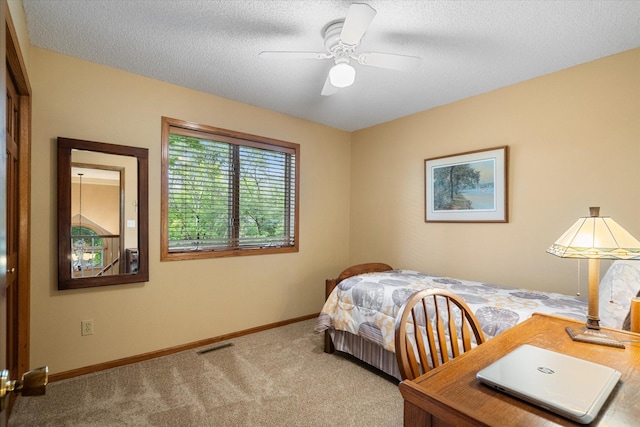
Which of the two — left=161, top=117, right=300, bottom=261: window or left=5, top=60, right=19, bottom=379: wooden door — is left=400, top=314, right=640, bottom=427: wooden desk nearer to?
left=5, top=60, right=19, bottom=379: wooden door

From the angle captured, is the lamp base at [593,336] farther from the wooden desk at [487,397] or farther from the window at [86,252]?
the window at [86,252]

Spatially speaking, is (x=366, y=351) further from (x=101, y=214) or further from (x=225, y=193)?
(x=101, y=214)

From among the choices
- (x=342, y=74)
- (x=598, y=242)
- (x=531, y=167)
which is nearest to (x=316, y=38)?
(x=342, y=74)

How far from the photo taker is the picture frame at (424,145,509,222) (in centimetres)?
286

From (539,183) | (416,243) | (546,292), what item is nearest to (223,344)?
(416,243)

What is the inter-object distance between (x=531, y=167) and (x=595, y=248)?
1.71 m

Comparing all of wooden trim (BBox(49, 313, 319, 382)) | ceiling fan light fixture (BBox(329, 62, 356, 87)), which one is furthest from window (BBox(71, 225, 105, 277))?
ceiling fan light fixture (BBox(329, 62, 356, 87))

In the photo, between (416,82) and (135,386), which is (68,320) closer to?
(135,386)

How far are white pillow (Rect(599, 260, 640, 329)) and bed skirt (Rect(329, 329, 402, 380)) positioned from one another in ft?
4.20

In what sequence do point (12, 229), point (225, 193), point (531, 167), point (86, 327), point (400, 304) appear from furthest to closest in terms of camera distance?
point (225, 193), point (531, 167), point (86, 327), point (400, 304), point (12, 229)

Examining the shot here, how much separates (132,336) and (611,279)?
3.32m

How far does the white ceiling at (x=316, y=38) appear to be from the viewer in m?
1.84

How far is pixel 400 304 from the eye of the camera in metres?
2.29

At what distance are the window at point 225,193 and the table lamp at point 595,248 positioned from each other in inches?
106
